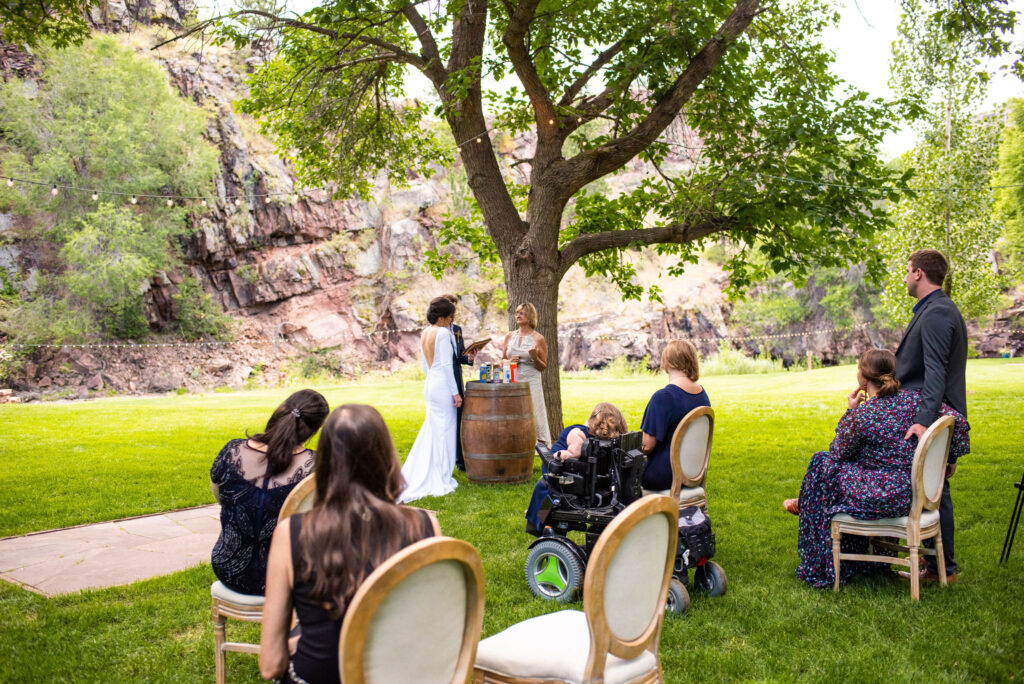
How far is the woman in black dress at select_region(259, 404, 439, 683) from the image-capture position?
2.01m

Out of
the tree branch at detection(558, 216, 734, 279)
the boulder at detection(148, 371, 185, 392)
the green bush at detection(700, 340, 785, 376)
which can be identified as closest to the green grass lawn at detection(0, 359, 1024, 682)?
the tree branch at detection(558, 216, 734, 279)

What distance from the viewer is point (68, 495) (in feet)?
26.5

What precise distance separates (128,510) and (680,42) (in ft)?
26.1

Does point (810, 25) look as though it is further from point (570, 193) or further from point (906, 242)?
point (906, 242)

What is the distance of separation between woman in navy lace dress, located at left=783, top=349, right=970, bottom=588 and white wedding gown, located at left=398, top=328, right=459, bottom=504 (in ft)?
13.4

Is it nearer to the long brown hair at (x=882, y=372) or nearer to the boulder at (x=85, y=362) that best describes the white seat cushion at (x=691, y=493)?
the long brown hair at (x=882, y=372)

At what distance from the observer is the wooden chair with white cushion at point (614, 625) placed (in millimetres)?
2266

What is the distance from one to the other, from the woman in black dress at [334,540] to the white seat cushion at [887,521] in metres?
3.35

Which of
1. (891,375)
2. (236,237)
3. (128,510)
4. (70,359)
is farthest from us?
(236,237)

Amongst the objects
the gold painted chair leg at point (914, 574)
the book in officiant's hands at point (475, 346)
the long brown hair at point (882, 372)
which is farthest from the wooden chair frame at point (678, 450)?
the book in officiant's hands at point (475, 346)

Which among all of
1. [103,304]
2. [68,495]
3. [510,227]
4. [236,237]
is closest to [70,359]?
[103,304]

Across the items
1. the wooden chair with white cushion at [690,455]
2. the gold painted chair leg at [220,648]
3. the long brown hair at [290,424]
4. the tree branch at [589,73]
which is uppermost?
the tree branch at [589,73]

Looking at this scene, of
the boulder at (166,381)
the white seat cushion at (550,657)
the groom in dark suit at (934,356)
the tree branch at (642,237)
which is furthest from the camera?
the boulder at (166,381)

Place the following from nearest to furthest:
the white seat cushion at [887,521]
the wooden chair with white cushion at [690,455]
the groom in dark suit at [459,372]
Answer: the white seat cushion at [887,521]
the wooden chair with white cushion at [690,455]
the groom in dark suit at [459,372]
